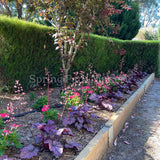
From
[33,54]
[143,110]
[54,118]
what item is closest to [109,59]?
[143,110]

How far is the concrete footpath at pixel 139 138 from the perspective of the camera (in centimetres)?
255

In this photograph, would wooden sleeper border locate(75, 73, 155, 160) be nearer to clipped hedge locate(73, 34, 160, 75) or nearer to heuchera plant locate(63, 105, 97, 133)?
heuchera plant locate(63, 105, 97, 133)

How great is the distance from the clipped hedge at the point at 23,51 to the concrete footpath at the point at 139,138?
2729mm

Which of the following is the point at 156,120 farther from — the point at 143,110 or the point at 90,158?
the point at 90,158

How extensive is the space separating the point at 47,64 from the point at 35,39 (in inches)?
31.7

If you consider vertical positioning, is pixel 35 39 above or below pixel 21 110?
above

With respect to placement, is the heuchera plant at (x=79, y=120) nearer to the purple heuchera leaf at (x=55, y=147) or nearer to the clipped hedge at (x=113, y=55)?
the purple heuchera leaf at (x=55, y=147)

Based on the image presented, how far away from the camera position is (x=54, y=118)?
2574mm

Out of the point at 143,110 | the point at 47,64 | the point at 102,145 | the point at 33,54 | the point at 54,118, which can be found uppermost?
the point at 33,54

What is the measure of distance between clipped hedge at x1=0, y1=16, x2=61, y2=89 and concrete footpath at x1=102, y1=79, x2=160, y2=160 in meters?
2.73

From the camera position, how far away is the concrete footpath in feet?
8.37

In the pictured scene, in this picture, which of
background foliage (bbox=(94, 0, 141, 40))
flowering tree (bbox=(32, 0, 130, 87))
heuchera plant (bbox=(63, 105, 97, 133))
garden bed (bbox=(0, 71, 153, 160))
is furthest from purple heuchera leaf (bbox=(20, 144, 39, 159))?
background foliage (bbox=(94, 0, 141, 40))

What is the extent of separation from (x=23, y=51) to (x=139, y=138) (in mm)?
3402

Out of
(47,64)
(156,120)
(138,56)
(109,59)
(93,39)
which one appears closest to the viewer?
(156,120)
